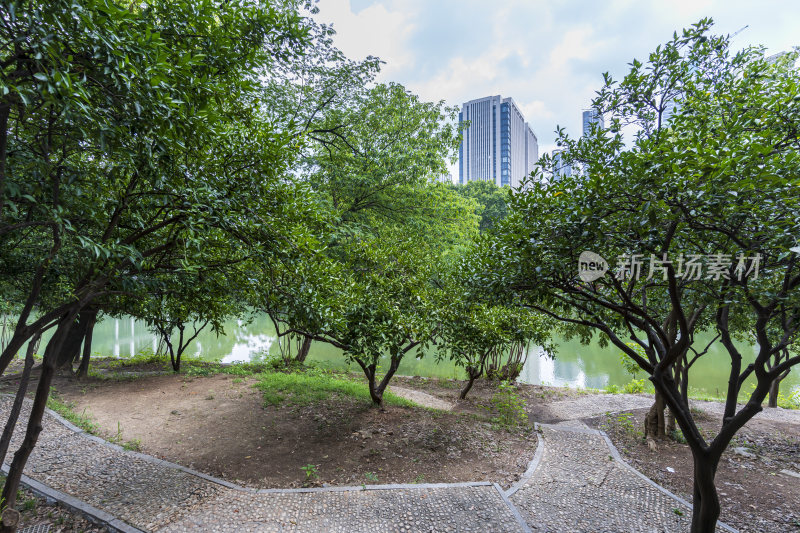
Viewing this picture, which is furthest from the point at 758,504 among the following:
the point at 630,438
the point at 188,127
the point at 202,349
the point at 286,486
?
the point at 202,349

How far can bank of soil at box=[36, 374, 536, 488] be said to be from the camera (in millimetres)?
5086

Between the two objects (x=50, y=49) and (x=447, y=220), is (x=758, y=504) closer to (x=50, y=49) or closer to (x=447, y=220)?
(x=50, y=49)

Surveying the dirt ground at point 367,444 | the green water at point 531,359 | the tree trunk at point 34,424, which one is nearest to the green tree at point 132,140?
the tree trunk at point 34,424

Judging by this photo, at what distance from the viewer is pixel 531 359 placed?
2039 cm

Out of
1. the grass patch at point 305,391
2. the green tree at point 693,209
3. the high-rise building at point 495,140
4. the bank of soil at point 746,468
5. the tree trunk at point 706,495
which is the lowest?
the bank of soil at point 746,468

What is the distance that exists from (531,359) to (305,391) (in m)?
15.4

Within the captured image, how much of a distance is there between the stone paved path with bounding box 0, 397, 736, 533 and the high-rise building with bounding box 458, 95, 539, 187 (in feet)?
144

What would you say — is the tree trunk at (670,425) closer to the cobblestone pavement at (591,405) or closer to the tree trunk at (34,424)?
the cobblestone pavement at (591,405)

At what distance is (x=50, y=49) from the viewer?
1.72m

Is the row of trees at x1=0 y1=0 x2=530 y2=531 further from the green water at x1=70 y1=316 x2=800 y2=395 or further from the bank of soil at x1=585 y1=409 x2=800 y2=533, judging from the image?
the green water at x1=70 y1=316 x2=800 y2=395

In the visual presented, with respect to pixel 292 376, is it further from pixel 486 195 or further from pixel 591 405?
pixel 486 195

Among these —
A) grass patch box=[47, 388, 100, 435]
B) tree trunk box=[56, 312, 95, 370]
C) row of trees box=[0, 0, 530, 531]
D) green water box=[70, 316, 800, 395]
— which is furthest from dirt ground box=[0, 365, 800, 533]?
green water box=[70, 316, 800, 395]

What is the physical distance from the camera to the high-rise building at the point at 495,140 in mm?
47969

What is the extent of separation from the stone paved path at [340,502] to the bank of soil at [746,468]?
2.35 feet
